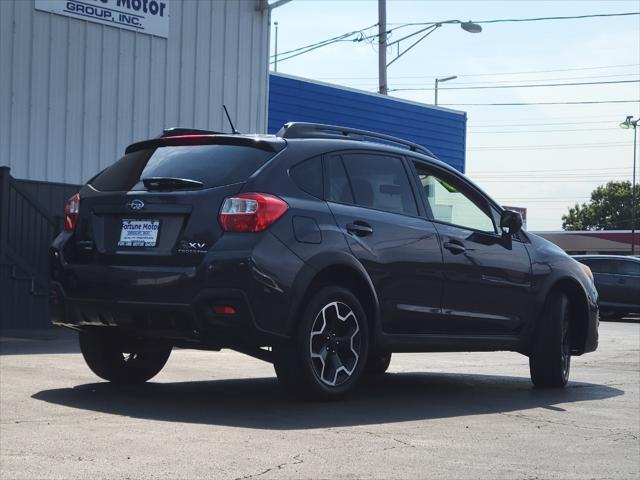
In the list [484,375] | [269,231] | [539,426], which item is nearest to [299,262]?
[269,231]

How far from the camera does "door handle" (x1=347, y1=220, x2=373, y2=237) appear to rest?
7195 millimetres

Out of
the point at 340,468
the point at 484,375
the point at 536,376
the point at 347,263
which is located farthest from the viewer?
the point at 484,375

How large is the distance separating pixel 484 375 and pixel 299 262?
4.05 meters

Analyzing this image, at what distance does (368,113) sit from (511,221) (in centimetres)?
1668

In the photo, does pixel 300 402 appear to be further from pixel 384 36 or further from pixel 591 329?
pixel 384 36

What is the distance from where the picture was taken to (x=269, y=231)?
663cm

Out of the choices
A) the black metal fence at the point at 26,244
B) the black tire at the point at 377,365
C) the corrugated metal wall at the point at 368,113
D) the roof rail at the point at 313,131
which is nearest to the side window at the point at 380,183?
the roof rail at the point at 313,131

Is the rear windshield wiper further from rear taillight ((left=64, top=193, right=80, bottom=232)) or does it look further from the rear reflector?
the rear reflector

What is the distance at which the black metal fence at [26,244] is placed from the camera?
628 inches

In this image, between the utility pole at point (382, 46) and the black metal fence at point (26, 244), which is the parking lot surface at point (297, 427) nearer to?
the black metal fence at point (26, 244)

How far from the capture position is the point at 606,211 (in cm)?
11488

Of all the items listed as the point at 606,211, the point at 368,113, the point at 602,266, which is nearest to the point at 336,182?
the point at 368,113

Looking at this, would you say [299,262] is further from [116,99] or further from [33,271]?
[116,99]

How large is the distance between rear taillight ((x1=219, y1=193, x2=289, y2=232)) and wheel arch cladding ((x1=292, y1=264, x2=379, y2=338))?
495mm
